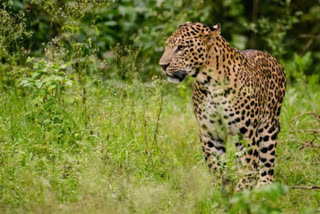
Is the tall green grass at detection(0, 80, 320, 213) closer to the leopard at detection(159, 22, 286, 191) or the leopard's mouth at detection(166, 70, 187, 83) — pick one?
the leopard at detection(159, 22, 286, 191)

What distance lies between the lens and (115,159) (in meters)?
6.46

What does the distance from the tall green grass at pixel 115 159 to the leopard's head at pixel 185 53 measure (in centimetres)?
61

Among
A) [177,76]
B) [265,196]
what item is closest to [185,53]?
[177,76]

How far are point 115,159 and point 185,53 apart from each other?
47.3 inches

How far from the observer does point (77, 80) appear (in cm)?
749

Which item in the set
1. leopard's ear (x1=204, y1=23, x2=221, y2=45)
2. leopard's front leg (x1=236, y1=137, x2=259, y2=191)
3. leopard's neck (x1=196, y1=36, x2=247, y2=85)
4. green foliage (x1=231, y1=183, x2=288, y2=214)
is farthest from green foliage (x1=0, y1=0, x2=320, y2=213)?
leopard's ear (x1=204, y1=23, x2=221, y2=45)

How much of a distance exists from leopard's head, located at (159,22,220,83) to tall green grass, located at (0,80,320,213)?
24.0 inches

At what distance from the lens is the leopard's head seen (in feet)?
20.8

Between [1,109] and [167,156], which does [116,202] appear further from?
[1,109]

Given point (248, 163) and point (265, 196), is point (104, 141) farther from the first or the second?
point (265, 196)

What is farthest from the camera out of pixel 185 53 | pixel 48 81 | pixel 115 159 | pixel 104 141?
pixel 48 81

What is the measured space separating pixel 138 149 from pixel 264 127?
1.37 m

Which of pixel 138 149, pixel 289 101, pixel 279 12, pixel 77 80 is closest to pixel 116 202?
pixel 138 149

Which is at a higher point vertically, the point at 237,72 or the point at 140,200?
the point at 237,72
